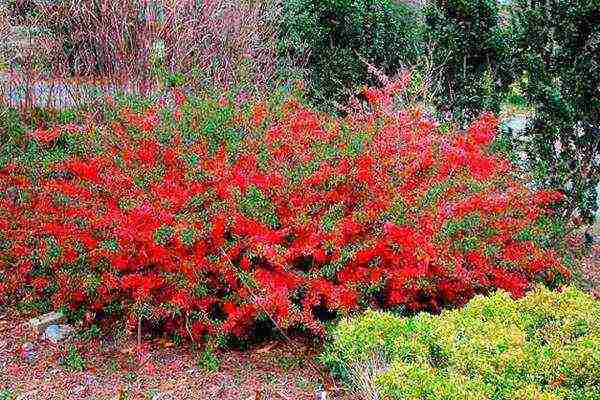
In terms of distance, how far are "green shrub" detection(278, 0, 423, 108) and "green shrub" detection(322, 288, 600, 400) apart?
5.71 metres

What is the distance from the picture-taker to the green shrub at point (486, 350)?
3340 mm

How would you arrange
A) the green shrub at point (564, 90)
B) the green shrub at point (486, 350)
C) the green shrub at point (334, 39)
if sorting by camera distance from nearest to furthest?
the green shrub at point (486, 350)
the green shrub at point (564, 90)
the green shrub at point (334, 39)

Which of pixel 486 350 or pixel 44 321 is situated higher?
pixel 486 350

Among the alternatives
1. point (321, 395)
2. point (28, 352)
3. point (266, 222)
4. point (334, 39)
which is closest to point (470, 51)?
point (334, 39)

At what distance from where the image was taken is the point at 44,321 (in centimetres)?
599

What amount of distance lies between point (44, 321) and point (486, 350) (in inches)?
143

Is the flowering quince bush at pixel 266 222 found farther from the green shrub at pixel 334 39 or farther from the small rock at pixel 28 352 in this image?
the green shrub at pixel 334 39

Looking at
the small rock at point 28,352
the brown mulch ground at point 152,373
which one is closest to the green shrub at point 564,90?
the brown mulch ground at point 152,373

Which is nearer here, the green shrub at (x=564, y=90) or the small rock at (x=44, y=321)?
the small rock at (x=44, y=321)

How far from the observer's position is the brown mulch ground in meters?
5.02

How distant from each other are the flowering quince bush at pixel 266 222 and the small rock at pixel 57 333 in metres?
0.17

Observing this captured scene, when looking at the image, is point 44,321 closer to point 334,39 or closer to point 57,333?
point 57,333

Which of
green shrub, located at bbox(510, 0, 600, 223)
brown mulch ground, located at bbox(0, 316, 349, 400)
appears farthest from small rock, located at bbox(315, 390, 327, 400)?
green shrub, located at bbox(510, 0, 600, 223)

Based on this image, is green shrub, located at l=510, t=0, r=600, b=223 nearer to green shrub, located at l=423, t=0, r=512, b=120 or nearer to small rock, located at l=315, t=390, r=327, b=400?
green shrub, located at l=423, t=0, r=512, b=120
